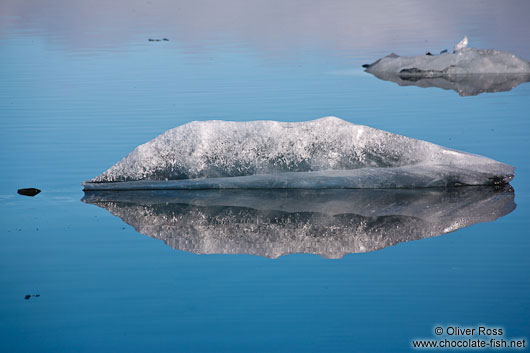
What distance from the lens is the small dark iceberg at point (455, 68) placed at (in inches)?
594

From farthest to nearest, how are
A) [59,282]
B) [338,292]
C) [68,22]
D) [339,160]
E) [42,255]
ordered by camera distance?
[68,22] → [339,160] → [42,255] → [59,282] → [338,292]

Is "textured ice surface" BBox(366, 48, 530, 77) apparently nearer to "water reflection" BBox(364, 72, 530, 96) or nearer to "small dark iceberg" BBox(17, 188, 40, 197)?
"water reflection" BBox(364, 72, 530, 96)

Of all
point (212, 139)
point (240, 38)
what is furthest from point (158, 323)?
point (240, 38)

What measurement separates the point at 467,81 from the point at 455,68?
94cm

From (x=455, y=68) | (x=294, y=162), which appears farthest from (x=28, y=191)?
(x=455, y=68)

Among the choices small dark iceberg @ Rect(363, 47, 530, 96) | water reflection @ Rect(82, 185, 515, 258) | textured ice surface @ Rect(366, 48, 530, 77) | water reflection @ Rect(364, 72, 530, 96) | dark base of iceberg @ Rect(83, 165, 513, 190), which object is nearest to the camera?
water reflection @ Rect(82, 185, 515, 258)

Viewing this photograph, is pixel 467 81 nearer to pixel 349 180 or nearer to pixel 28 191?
pixel 349 180

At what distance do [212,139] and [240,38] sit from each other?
47.8 feet

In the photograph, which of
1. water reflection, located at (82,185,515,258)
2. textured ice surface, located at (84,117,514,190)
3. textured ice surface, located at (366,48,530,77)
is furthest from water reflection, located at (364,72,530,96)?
water reflection, located at (82,185,515,258)

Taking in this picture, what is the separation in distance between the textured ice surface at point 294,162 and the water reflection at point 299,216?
12 centimetres

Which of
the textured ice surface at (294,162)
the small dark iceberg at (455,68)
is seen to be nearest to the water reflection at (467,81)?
the small dark iceberg at (455,68)

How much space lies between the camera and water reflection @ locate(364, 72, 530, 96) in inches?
541

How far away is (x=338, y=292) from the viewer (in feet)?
17.5

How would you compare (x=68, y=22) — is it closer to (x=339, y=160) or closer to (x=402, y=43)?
(x=402, y=43)
